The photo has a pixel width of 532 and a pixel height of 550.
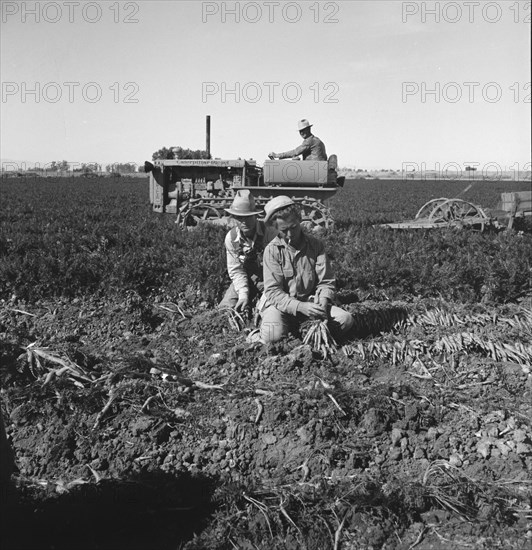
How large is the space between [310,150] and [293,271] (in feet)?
25.2

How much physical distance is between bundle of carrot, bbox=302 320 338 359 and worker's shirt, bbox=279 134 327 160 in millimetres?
7690

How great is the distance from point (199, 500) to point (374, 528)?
35.5 inches

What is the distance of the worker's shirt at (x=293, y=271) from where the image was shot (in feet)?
15.0

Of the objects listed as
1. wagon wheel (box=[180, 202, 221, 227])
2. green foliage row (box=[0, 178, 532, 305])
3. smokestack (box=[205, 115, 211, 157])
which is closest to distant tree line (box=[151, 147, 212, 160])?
smokestack (box=[205, 115, 211, 157])

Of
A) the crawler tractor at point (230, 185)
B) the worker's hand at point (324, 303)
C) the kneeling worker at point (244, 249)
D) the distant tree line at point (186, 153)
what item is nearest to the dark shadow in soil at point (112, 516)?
the worker's hand at point (324, 303)

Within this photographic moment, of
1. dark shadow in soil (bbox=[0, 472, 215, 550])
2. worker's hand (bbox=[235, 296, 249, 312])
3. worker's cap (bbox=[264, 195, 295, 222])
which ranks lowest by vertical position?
dark shadow in soil (bbox=[0, 472, 215, 550])

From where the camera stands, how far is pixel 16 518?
254cm

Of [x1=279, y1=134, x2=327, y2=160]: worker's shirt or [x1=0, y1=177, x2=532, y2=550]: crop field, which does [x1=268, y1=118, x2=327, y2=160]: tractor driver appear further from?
[x1=0, y1=177, x2=532, y2=550]: crop field

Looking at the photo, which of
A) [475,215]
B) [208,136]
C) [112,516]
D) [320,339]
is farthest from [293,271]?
[208,136]

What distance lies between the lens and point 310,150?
11.8 m

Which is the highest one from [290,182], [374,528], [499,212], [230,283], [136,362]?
[290,182]

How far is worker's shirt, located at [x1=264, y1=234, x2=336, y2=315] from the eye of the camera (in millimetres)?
4582

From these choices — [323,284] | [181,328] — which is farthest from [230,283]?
[323,284]

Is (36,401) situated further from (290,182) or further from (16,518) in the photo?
(290,182)
